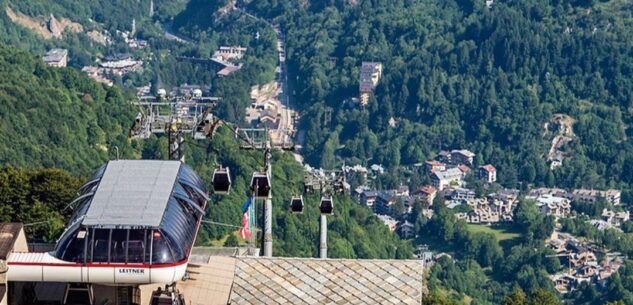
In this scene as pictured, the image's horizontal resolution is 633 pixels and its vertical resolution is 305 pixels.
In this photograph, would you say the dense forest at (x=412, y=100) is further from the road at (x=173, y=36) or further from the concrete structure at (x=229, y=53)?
the concrete structure at (x=229, y=53)

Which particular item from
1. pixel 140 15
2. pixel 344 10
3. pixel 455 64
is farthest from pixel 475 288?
pixel 140 15

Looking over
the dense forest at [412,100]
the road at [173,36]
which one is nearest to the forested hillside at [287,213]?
the dense forest at [412,100]

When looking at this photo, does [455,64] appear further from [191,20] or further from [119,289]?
[119,289]

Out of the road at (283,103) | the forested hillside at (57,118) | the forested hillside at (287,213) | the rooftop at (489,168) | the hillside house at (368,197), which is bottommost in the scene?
the rooftop at (489,168)

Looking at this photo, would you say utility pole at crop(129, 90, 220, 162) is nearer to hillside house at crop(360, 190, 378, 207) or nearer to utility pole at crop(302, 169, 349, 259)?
utility pole at crop(302, 169, 349, 259)

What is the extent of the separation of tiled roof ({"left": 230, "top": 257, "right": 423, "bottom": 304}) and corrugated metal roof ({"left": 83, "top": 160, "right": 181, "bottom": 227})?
5.41 feet

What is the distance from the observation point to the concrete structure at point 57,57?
160125 mm

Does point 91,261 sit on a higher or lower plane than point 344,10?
higher

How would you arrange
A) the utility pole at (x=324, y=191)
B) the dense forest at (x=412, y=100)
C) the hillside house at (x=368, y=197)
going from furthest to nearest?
the hillside house at (x=368, y=197) < the dense forest at (x=412, y=100) < the utility pole at (x=324, y=191)

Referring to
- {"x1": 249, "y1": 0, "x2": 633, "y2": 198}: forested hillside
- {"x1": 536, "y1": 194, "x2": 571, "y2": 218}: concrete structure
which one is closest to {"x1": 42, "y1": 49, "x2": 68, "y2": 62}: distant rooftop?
{"x1": 249, "y1": 0, "x2": 633, "y2": 198}: forested hillside

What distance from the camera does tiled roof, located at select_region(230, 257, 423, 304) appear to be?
27828 mm

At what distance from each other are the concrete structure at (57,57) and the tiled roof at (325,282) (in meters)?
131

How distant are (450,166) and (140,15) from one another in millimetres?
57481

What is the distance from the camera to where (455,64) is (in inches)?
6900
